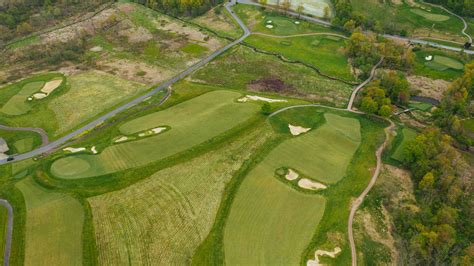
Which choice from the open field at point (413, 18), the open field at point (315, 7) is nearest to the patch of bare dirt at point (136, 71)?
the open field at point (315, 7)

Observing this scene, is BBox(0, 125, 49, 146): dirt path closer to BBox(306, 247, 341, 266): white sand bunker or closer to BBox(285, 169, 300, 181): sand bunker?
BBox(285, 169, 300, 181): sand bunker

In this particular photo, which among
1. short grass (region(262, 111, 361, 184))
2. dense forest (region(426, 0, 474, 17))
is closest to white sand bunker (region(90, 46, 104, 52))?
short grass (region(262, 111, 361, 184))

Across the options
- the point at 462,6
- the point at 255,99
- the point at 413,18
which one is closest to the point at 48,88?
the point at 255,99

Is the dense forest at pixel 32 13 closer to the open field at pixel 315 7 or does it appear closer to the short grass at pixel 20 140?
the short grass at pixel 20 140

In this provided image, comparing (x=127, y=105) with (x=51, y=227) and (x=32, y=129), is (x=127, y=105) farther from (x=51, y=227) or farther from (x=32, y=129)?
(x=51, y=227)

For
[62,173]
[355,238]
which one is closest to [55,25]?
[62,173]

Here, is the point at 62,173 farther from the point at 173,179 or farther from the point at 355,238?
the point at 355,238
